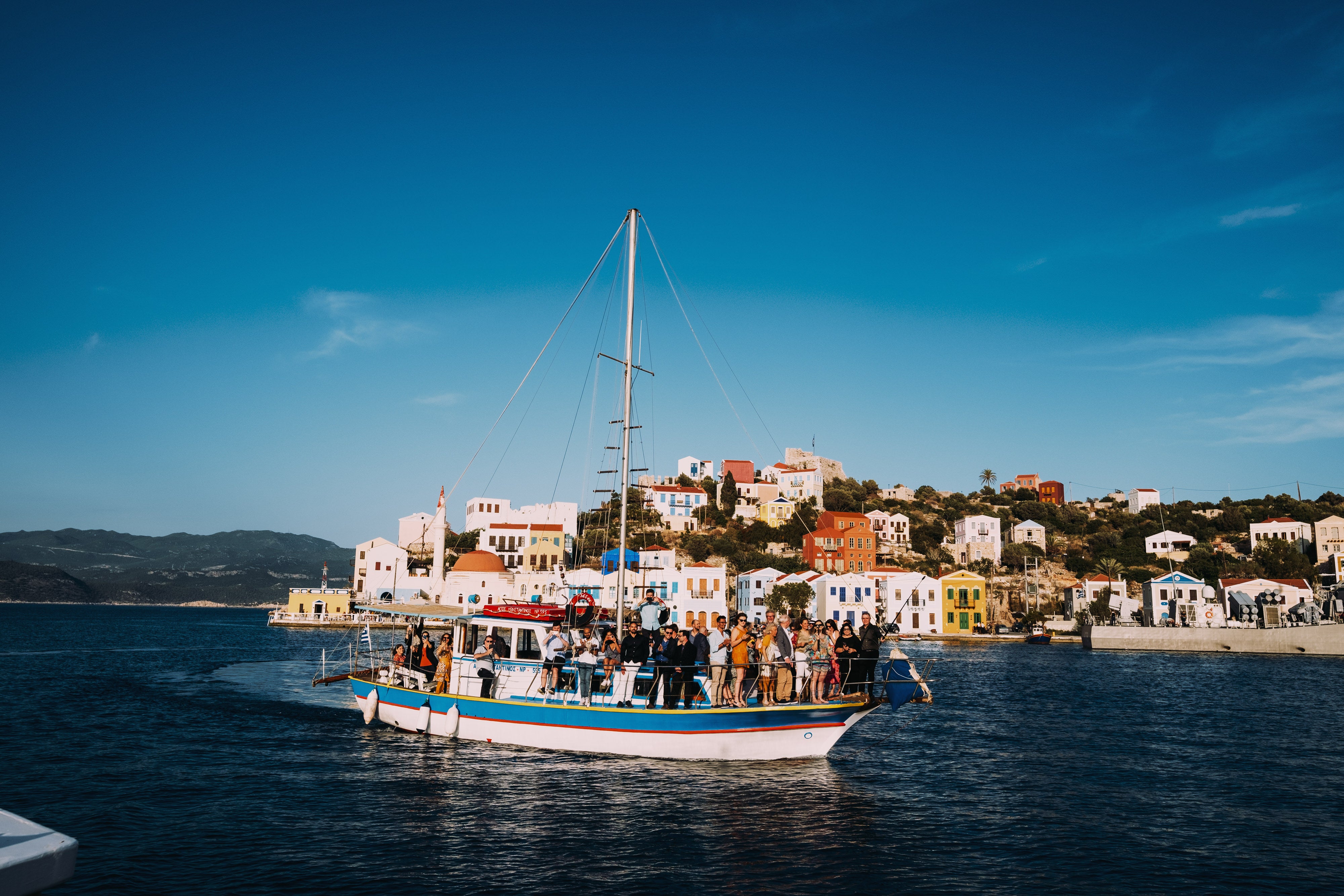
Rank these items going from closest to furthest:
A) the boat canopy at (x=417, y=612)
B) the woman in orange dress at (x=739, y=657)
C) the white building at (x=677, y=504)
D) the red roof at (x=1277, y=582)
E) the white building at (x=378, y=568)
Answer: the woman in orange dress at (x=739, y=657) < the boat canopy at (x=417, y=612) < the red roof at (x=1277, y=582) < the white building at (x=378, y=568) < the white building at (x=677, y=504)

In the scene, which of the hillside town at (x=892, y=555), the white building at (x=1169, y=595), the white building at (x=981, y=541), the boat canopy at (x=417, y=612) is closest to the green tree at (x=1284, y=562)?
the hillside town at (x=892, y=555)

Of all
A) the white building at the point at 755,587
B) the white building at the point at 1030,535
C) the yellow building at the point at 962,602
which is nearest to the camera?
the yellow building at the point at 962,602

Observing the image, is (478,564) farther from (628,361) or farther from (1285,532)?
(1285,532)

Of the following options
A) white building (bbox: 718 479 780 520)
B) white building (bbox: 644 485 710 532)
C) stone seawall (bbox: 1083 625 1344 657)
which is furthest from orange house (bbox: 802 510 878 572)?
stone seawall (bbox: 1083 625 1344 657)

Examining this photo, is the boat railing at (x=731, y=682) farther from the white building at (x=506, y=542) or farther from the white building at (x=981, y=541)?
the white building at (x=981, y=541)

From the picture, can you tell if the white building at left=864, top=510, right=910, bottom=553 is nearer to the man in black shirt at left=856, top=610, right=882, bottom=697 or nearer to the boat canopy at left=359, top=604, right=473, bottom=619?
the boat canopy at left=359, top=604, right=473, bottom=619

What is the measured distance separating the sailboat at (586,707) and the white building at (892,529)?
107m

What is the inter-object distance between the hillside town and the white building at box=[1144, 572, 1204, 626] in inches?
6.3

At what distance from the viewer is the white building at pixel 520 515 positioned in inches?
4592

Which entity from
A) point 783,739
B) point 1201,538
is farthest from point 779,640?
point 1201,538

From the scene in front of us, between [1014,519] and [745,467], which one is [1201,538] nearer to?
[1014,519]

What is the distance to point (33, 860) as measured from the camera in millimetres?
3152

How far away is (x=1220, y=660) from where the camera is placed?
64.1 m

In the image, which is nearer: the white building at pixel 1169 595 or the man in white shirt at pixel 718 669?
the man in white shirt at pixel 718 669
